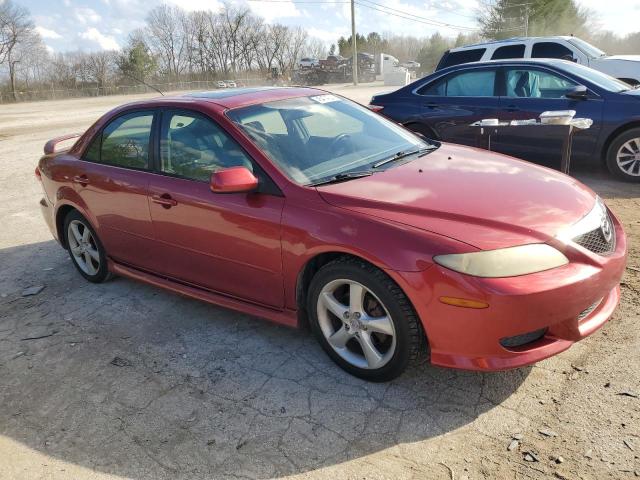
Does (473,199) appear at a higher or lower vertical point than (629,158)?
higher

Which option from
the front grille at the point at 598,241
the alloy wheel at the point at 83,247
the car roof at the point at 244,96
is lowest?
the alloy wheel at the point at 83,247

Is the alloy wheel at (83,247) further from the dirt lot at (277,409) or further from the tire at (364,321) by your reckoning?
the tire at (364,321)

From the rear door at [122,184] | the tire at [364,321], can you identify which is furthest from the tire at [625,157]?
the rear door at [122,184]

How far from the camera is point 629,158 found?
21.2 feet

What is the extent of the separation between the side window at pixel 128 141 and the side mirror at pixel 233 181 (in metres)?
1.09

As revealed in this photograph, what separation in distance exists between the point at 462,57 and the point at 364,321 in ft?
30.8

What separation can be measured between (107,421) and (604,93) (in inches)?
253

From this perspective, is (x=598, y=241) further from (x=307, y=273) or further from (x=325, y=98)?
(x=325, y=98)

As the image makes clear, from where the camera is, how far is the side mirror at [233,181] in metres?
3.05

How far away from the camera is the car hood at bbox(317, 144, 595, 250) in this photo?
262cm

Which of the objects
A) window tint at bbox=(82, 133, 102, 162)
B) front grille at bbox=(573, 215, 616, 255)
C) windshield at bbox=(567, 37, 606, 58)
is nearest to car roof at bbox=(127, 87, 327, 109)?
window tint at bbox=(82, 133, 102, 162)

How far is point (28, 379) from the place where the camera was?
3.36m

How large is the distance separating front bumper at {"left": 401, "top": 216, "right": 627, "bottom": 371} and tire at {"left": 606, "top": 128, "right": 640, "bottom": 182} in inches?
175

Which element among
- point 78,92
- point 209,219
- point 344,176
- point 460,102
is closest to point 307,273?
point 344,176
